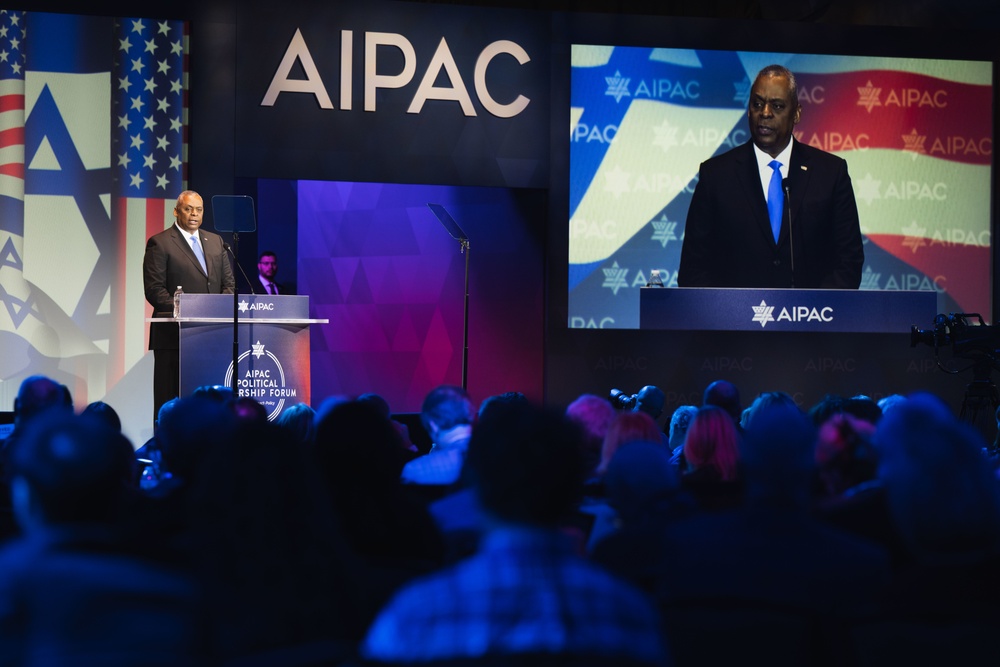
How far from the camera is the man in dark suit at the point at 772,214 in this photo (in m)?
9.56

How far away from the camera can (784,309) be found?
354 inches

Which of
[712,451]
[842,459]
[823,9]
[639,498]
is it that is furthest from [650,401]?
[823,9]

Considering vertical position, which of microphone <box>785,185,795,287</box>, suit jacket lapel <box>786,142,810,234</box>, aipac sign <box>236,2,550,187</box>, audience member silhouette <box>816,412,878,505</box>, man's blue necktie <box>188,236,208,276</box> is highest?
aipac sign <box>236,2,550,187</box>

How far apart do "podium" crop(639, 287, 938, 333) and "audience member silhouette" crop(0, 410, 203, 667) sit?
7088 mm

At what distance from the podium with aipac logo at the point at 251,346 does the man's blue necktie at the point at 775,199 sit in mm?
4235

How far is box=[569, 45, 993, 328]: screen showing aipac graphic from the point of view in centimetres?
954

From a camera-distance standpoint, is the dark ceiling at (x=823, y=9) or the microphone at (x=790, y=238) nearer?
the microphone at (x=790, y=238)

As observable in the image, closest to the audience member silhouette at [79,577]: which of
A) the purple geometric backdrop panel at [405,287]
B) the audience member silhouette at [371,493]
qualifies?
the audience member silhouette at [371,493]

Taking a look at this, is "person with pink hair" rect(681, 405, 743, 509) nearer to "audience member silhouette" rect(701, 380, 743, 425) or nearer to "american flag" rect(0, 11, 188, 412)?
"audience member silhouette" rect(701, 380, 743, 425)

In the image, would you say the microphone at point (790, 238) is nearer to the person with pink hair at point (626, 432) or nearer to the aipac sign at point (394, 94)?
the aipac sign at point (394, 94)

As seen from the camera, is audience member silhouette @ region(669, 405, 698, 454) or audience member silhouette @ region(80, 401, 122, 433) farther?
audience member silhouette @ region(669, 405, 698, 454)

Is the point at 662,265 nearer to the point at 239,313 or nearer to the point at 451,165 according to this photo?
the point at 451,165

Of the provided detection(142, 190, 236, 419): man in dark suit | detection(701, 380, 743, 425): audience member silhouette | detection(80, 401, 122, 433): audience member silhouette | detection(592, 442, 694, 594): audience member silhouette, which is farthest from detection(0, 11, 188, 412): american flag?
detection(592, 442, 694, 594): audience member silhouette

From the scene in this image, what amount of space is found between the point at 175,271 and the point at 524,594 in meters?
6.61
